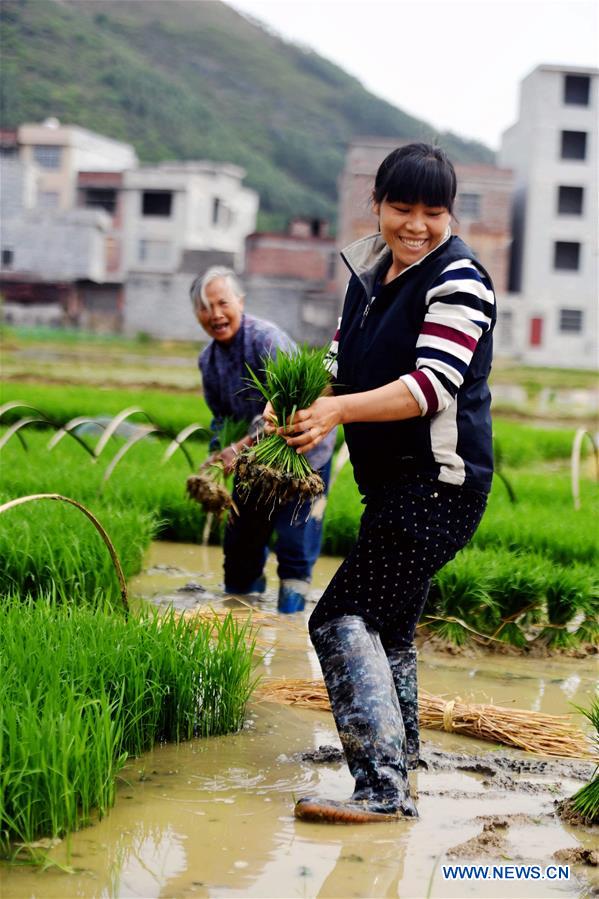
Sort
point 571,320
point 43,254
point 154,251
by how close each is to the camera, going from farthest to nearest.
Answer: point 154,251 → point 43,254 → point 571,320

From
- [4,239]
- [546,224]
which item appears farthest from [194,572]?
[4,239]

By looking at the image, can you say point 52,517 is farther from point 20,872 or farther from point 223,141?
point 223,141

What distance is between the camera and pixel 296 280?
3747 centimetres

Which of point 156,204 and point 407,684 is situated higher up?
point 156,204

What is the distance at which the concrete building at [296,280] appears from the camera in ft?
120

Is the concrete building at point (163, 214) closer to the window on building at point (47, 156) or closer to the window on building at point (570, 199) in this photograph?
the window on building at point (47, 156)

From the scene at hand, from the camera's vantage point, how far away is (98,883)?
2.22 metres

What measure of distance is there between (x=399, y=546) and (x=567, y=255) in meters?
36.5

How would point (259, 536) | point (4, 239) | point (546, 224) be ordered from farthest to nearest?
1. point (4, 239)
2. point (546, 224)
3. point (259, 536)

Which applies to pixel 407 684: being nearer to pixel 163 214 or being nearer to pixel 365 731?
pixel 365 731

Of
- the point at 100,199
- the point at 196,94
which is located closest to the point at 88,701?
the point at 100,199

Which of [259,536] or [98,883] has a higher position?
[259,536]

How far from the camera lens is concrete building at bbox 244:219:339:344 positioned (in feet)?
120

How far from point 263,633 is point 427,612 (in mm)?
695
